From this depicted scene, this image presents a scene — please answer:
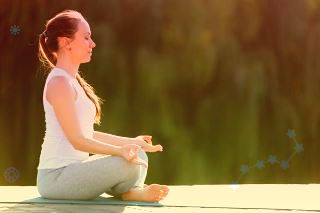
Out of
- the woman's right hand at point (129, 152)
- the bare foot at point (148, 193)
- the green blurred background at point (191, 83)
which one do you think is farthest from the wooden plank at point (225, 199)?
the green blurred background at point (191, 83)

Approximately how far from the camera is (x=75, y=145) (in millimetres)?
2758

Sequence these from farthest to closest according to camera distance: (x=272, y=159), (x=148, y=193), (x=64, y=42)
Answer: (x=272, y=159), (x=64, y=42), (x=148, y=193)

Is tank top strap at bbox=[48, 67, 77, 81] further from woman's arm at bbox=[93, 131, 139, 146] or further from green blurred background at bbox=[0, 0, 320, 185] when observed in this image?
green blurred background at bbox=[0, 0, 320, 185]

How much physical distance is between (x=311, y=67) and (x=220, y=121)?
2.72 feet

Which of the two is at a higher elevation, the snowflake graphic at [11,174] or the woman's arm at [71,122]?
the woman's arm at [71,122]

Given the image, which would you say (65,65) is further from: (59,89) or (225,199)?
(225,199)

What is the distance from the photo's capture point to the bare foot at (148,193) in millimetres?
2801

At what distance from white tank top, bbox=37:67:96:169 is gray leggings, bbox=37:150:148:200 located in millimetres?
39

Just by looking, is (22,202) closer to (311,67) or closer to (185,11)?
(185,11)

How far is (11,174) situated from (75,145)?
1940 millimetres

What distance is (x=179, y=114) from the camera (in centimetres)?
450

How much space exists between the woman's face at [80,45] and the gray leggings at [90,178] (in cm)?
50

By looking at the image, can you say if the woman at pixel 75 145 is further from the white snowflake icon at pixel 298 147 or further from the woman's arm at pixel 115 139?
the white snowflake icon at pixel 298 147

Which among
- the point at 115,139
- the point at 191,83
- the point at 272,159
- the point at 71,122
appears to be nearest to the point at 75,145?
the point at 71,122
